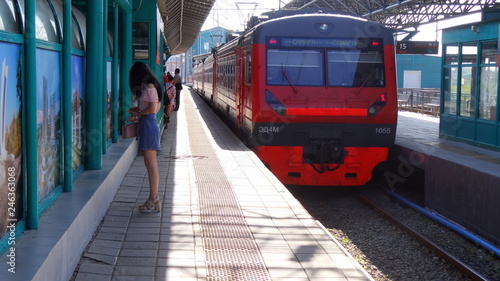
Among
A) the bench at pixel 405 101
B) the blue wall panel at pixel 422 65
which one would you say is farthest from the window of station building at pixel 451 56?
the blue wall panel at pixel 422 65

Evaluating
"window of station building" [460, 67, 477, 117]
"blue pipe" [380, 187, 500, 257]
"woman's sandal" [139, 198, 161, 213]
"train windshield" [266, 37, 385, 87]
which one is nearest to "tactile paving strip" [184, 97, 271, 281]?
"woman's sandal" [139, 198, 161, 213]

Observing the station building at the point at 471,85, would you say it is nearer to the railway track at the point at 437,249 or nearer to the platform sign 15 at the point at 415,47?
the platform sign 15 at the point at 415,47

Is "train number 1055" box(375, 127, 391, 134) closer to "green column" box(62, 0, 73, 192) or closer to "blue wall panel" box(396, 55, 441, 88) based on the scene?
"green column" box(62, 0, 73, 192)

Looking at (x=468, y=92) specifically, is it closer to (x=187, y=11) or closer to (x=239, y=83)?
(x=239, y=83)

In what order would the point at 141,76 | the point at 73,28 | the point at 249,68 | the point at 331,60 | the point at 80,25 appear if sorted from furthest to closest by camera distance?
the point at 249,68 < the point at 331,60 < the point at 80,25 < the point at 141,76 < the point at 73,28

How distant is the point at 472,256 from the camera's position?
7.75 meters

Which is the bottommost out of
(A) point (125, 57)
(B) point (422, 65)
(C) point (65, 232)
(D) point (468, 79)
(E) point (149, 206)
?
(E) point (149, 206)

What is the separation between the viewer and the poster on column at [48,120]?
4.62 metres

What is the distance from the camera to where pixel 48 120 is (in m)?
4.91

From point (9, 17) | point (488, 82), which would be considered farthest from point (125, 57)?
point (488, 82)

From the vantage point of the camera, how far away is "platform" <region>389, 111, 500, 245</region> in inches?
352

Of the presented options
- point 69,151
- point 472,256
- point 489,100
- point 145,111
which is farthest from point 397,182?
point 69,151

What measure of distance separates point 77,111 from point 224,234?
1907 millimetres

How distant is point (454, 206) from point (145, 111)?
5739 mm
